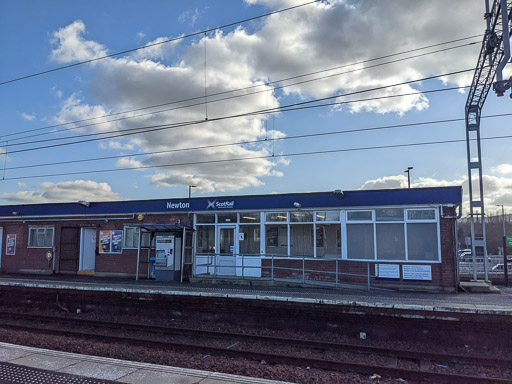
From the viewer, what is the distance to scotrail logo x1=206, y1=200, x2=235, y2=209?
1884cm

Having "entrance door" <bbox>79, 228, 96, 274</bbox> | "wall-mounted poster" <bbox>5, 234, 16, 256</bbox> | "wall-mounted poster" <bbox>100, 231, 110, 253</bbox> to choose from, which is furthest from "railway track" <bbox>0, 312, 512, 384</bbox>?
"wall-mounted poster" <bbox>5, 234, 16, 256</bbox>

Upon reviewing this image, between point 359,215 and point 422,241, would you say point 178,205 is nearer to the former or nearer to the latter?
point 359,215

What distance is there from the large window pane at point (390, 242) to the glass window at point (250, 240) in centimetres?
517

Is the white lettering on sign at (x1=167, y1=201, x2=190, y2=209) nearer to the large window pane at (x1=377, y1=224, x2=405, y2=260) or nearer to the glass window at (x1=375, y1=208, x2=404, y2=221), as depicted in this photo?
the glass window at (x1=375, y1=208, x2=404, y2=221)

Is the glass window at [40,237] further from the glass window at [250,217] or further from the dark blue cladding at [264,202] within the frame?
the glass window at [250,217]

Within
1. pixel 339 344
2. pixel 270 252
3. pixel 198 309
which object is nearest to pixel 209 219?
pixel 270 252

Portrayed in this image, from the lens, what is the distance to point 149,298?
511 inches

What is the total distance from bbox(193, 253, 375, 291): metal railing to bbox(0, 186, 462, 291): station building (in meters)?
0.04

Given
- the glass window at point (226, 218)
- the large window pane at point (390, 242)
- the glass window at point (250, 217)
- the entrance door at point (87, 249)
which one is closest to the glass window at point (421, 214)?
the large window pane at point (390, 242)

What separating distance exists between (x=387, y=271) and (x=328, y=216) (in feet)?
10.3

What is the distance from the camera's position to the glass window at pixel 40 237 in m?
23.2

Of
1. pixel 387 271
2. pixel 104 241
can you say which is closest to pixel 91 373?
pixel 387 271

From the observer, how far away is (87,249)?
22.5 metres

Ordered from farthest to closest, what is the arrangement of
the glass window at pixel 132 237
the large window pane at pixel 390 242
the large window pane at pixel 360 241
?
1. the glass window at pixel 132 237
2. the large window pane at pixel 360 241
3. the large window pane at pixel 390 242
